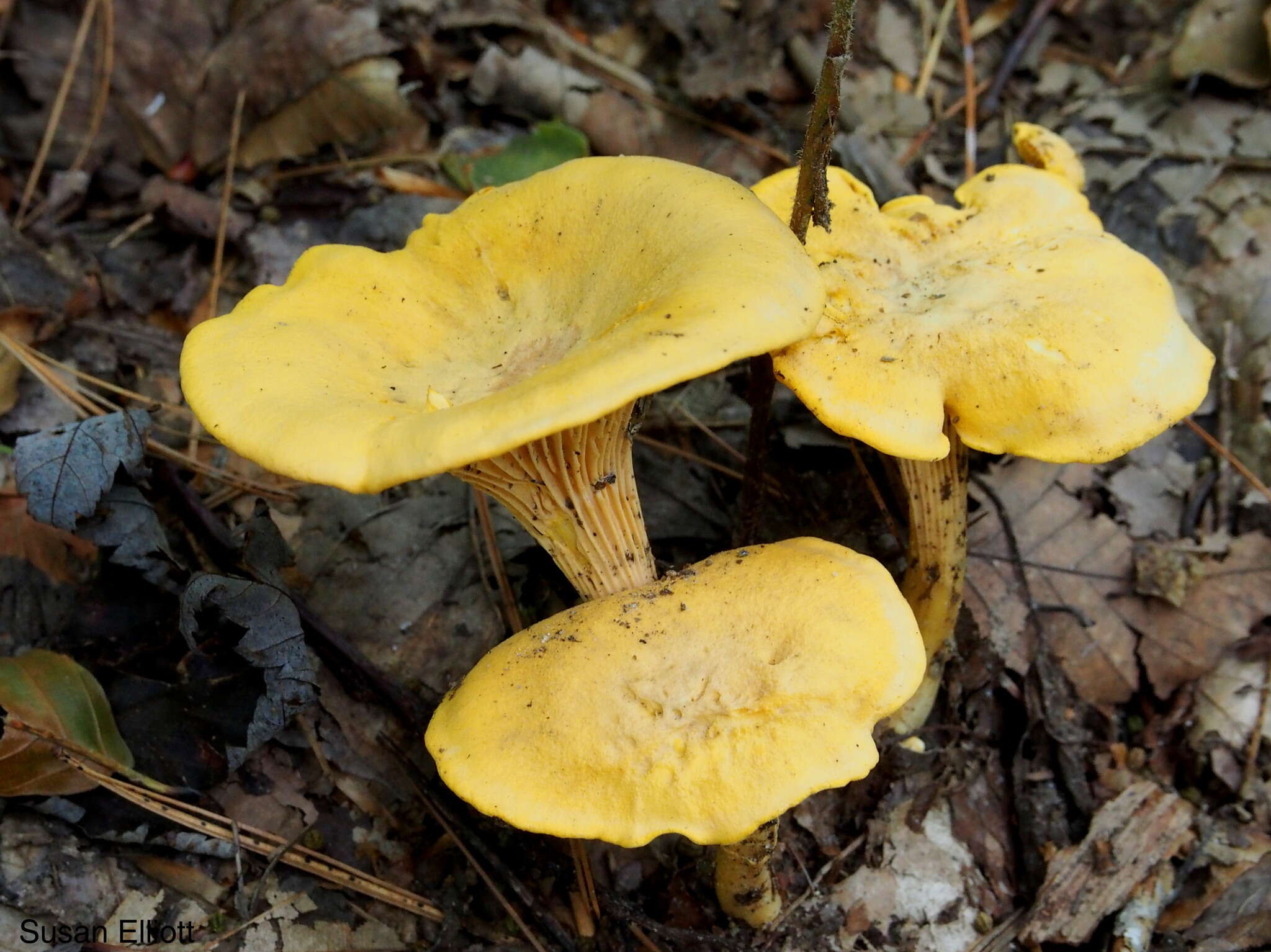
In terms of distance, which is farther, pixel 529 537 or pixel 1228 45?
pixel 1228 45

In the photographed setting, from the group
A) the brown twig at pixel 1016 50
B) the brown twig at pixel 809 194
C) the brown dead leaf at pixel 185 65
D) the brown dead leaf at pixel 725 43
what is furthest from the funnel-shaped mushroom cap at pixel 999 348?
the brown dead leaf at pixel 185 65

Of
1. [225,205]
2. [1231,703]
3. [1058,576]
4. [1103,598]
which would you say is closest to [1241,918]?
[1231,703]

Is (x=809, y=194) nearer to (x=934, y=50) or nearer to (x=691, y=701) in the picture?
(x=691, y=701)

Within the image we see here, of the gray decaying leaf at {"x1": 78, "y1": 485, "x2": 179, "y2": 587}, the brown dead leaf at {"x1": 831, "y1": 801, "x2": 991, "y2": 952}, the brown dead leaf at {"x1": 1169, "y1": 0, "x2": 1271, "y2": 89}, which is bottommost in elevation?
the brown dead leaf at {"x1": 831, "y1": 801, "x2": 991, "y2": 952}

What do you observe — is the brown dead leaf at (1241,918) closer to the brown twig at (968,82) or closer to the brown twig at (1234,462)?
the brown twig at (1234,462)

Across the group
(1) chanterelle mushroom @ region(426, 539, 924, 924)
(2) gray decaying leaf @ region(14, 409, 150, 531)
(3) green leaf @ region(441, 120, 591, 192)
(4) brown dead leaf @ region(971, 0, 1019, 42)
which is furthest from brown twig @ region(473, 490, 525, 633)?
(4) brown dead leaf @ region(971, 0, 1019, 42)

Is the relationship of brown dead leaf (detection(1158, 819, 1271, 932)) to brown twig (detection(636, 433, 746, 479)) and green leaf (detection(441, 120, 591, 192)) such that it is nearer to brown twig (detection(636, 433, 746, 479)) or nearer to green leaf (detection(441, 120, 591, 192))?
brown twig (detection(636, 433, 746, 479))
